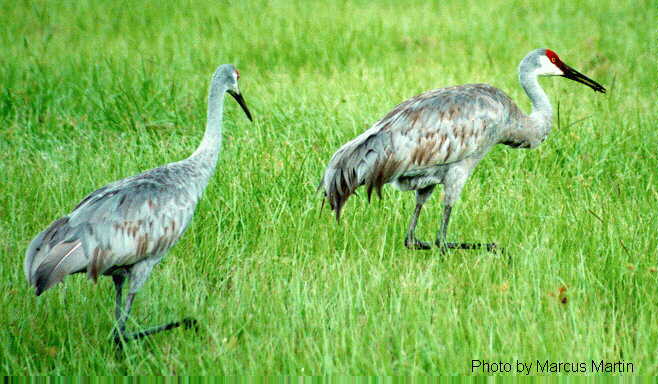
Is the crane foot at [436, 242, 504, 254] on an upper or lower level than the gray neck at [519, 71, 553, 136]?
lower

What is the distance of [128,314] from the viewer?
4344mm

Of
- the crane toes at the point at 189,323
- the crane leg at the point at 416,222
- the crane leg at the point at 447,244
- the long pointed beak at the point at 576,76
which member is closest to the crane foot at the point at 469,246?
the crane leg at the point at 447,244

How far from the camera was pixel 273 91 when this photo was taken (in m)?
8.42

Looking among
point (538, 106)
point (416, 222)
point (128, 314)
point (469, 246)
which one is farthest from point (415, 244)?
point (128, 314)

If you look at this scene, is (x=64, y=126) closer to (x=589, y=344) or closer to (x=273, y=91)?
(x=273, y=91)

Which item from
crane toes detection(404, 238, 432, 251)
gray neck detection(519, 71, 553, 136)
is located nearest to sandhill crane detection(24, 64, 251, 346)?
crane toes detection(404, 238, 432, 251)

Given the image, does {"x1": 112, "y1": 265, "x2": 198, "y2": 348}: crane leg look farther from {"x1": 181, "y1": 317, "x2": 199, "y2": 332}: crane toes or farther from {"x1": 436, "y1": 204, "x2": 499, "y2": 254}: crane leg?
{"x1": 436, "y1": 204, "x2": 499, "y2": 254}: crane leg

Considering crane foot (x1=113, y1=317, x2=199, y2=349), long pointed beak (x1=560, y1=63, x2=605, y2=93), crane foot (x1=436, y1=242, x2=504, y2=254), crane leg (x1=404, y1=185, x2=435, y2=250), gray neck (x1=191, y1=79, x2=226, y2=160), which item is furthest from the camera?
long pointed beak (x1=560, y1=63, x2=605, y2=93)

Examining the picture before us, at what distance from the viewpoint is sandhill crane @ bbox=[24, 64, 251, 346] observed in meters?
4.05

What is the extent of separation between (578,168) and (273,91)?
3.22 metres

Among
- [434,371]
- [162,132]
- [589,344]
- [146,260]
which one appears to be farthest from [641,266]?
[162,132]

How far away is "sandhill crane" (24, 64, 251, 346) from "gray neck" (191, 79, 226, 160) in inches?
0.6

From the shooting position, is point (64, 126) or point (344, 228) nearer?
point (344, 228)

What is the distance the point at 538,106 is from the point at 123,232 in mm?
3102
